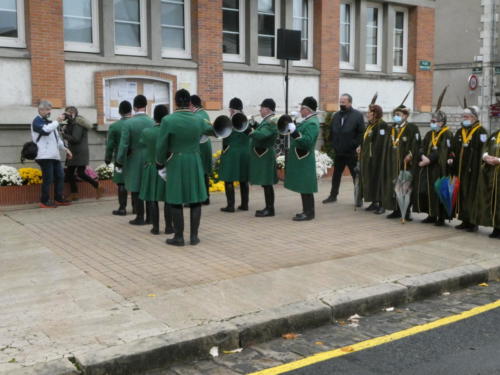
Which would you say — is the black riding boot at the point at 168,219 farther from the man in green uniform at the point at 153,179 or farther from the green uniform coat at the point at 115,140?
the green uniform coat at the point at 115,140

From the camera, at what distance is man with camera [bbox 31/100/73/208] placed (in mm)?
11195

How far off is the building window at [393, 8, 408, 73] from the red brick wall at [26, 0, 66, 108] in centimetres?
1163

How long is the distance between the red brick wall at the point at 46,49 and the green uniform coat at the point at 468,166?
8.23 metres

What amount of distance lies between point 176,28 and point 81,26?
246cm

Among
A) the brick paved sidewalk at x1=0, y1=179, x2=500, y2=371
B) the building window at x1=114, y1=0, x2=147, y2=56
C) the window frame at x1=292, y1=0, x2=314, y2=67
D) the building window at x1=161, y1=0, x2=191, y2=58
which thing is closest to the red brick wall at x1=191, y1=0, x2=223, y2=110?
the building window at x1=161, y1=0, x2=191, y2=58

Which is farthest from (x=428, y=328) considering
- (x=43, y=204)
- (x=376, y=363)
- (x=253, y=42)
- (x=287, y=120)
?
(x=253, y=42)

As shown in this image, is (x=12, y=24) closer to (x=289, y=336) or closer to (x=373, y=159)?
(x=373, y=159)

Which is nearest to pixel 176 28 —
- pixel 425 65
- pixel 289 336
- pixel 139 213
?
pixel 139 213

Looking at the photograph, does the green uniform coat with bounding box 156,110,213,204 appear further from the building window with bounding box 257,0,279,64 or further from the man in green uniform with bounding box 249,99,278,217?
the building window with bounding box 257,0,279,64

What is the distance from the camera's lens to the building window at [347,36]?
1895 centimetres

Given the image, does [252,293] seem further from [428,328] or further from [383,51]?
[383,51]

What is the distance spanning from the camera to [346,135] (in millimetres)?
12406

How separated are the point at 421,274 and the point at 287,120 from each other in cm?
362

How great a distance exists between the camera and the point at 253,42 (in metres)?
16.5
